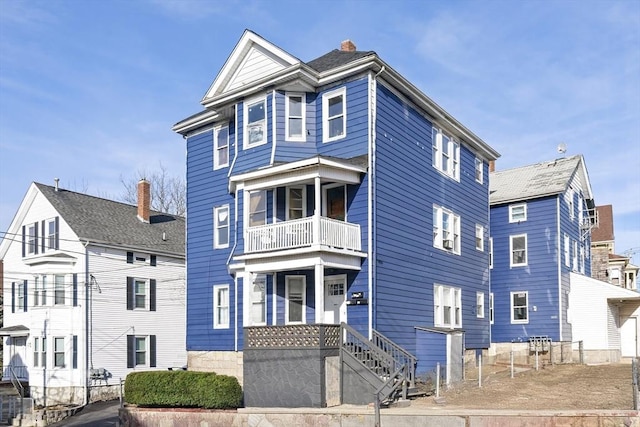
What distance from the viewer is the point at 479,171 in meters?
31.2

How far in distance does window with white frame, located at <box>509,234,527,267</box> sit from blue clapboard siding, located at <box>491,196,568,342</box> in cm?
19

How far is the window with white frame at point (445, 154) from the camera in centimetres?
2633

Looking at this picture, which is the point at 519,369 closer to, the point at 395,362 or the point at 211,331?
the point at 395,362

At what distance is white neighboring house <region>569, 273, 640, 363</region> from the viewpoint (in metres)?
32.0

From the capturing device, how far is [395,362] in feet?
63.1

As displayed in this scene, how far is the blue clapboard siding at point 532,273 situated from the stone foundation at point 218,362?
Result: 15.2m

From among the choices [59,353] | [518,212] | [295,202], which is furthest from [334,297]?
[59,353]

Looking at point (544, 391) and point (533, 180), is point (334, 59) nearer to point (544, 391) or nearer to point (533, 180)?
point (544, 391)

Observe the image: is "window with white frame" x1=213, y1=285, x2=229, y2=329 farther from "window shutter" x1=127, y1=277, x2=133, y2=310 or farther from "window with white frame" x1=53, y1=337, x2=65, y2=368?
"window with white frame" x1=53, y1=337, x2=65, y2=368

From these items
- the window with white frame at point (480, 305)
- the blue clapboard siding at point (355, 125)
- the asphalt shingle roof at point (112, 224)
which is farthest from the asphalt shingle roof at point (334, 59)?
the asphalt shingle roof at point (112, 224)

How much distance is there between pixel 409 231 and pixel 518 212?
12.7 m

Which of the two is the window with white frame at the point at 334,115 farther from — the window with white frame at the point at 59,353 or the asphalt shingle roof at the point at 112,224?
the window with white frame at the point at 59,353

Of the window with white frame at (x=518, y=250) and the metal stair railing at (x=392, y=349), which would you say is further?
the window with white frame at (x=518, y=250)

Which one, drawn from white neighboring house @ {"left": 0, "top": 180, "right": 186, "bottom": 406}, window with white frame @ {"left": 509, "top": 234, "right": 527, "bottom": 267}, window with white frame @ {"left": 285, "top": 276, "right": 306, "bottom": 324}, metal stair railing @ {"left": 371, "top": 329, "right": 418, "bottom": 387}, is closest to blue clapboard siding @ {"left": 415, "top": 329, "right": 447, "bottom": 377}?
metal stair railing @ {"left": 371, "top": 329, "right": 418, "bottom": 387}
